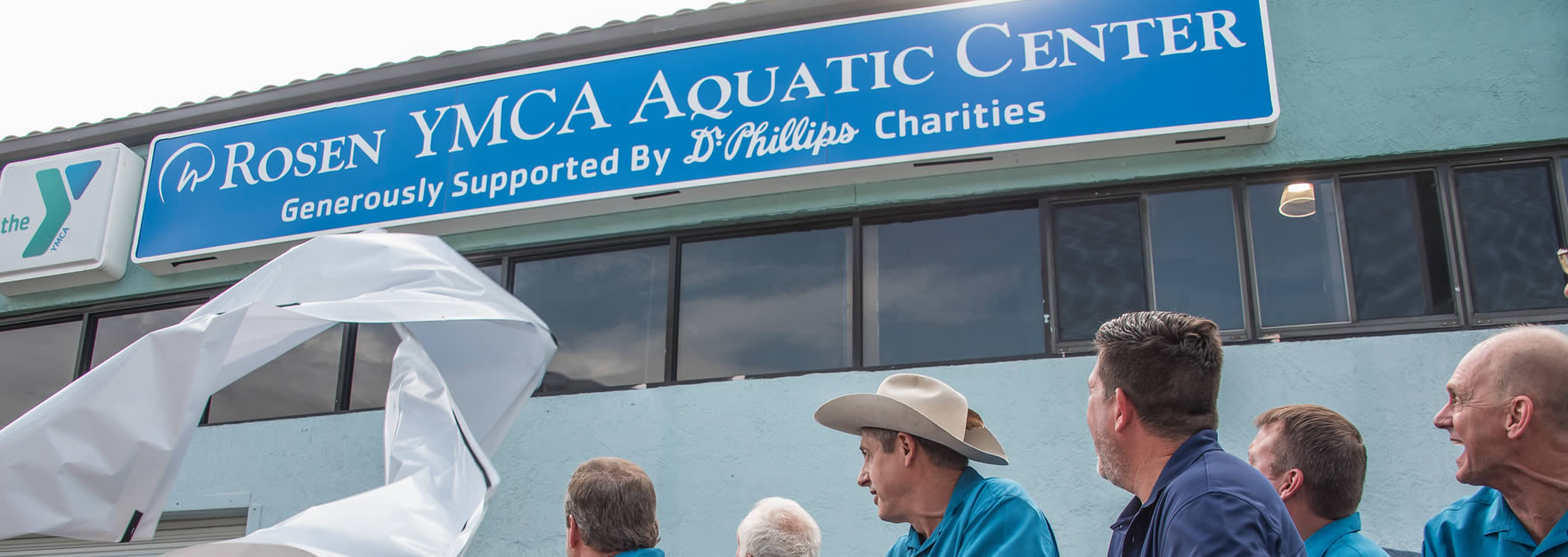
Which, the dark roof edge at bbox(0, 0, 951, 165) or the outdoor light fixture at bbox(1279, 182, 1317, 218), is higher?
the dark roof edge at bbox(0, 0, 951, 165)

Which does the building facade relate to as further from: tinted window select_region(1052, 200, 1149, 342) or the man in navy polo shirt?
the man in navy polo shirt

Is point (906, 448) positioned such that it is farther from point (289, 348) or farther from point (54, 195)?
point (54, 195)

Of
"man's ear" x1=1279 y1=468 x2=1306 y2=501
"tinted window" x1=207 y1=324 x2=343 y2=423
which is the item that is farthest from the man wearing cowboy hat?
"tinted window" x1=207 y1=324 x2=343 y2=423

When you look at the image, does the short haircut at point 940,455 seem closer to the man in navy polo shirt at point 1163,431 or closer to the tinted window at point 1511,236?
the man in navy polo shirt at point 1163,431

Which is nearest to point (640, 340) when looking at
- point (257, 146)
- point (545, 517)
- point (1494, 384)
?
point (545, 517)

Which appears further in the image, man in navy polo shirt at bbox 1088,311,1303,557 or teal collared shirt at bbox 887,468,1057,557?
teal collared shirt at bbox 887,468,1057,557

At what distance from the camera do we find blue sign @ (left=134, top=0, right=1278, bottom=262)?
6.23m

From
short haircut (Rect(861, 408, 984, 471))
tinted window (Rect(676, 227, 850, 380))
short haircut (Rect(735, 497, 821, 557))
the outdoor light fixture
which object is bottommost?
short haircut (Rect(735, 497, 821, 557))

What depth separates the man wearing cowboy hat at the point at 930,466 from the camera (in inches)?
133

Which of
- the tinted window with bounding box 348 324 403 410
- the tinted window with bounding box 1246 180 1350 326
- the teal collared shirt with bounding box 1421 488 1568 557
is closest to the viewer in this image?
the teal collared shirt with bounding box 1421 488 1568 557

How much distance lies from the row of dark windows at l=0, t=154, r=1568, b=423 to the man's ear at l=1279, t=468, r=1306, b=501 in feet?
8.86

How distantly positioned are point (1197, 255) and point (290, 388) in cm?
590

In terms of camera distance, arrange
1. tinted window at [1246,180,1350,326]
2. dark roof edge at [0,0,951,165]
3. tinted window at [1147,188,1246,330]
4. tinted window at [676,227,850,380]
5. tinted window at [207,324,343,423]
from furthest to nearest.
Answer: tinted window at [207,324,343,423] < dark roof edge at [0,0,951,165] < tinted window at [676,227,850,380] < tinted window at [1147,188,1246,330] < tinted window at [1246,180,1350,326]

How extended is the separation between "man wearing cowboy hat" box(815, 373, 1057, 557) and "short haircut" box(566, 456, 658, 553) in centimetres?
72
